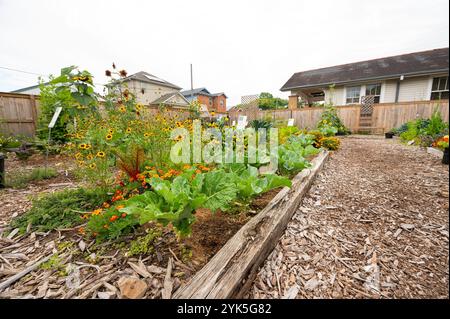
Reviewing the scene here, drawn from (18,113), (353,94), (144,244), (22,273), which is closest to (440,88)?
(353,94)

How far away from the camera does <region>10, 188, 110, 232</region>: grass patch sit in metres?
1.53

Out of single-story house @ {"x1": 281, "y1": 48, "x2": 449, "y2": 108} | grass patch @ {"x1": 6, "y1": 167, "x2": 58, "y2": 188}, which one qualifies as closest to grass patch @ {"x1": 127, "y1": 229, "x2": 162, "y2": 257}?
grass patch @ {"x1": 6, "y1": 167, "x2": 58, "y2": 188}

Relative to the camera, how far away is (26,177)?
2.64 meters

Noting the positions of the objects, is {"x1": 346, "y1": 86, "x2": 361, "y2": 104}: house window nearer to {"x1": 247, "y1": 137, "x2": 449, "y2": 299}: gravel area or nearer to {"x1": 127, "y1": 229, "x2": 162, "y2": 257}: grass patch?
{"x1": 247, "y1": 137, "x2": 449, "y2": 299}: gravel area

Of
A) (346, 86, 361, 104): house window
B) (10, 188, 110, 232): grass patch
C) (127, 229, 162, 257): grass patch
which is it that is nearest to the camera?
(127, 229, 162, 257): grass patch

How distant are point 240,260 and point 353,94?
13.9 meters

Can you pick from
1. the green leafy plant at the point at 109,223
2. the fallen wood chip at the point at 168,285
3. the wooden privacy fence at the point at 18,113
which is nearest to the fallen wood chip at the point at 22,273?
the green leafy plant at the point at 109,223

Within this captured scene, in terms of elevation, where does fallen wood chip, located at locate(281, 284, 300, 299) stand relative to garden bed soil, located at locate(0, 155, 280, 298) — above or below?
below

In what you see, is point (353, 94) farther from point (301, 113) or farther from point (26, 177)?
point (26, 177)

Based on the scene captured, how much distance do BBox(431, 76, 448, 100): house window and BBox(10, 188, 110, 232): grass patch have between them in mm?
13966

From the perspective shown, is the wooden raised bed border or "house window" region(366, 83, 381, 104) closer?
the wooden raised bed border

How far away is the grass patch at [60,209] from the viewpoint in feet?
5.01
